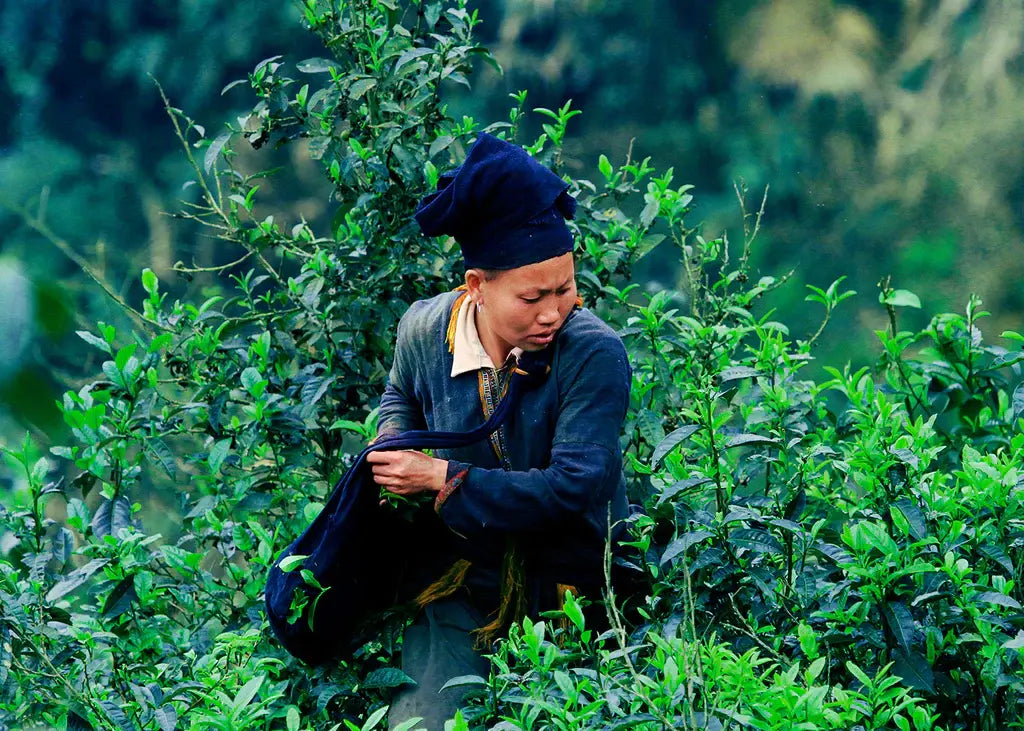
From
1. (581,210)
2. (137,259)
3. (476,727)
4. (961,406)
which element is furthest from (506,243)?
(137,259)

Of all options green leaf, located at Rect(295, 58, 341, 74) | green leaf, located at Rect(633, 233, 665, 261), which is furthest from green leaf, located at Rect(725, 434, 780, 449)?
green leaf, located at Rect(295, 58, 341, 74)

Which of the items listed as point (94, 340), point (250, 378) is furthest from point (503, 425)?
point (94, 340)

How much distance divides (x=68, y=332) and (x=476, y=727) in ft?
9.75

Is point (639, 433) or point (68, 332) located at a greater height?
point (639, 433)

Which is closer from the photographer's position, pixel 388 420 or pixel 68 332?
pixel 388 420

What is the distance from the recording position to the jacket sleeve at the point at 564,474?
2355mm

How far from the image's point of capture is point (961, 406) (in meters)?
3.23

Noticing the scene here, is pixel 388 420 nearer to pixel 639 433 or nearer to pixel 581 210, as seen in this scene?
pixel 639 433

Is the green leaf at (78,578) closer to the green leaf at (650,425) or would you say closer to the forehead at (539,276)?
the forehead at (539,276)

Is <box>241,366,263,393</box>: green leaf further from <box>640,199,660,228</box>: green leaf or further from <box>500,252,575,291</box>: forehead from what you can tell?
<box>640,199,660,228</box>: green leaf

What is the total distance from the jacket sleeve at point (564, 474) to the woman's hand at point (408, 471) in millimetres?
32

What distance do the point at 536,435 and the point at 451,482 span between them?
21 cm

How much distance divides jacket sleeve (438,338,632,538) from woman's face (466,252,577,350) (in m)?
0.11

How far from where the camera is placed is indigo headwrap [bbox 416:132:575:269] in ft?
7.76
